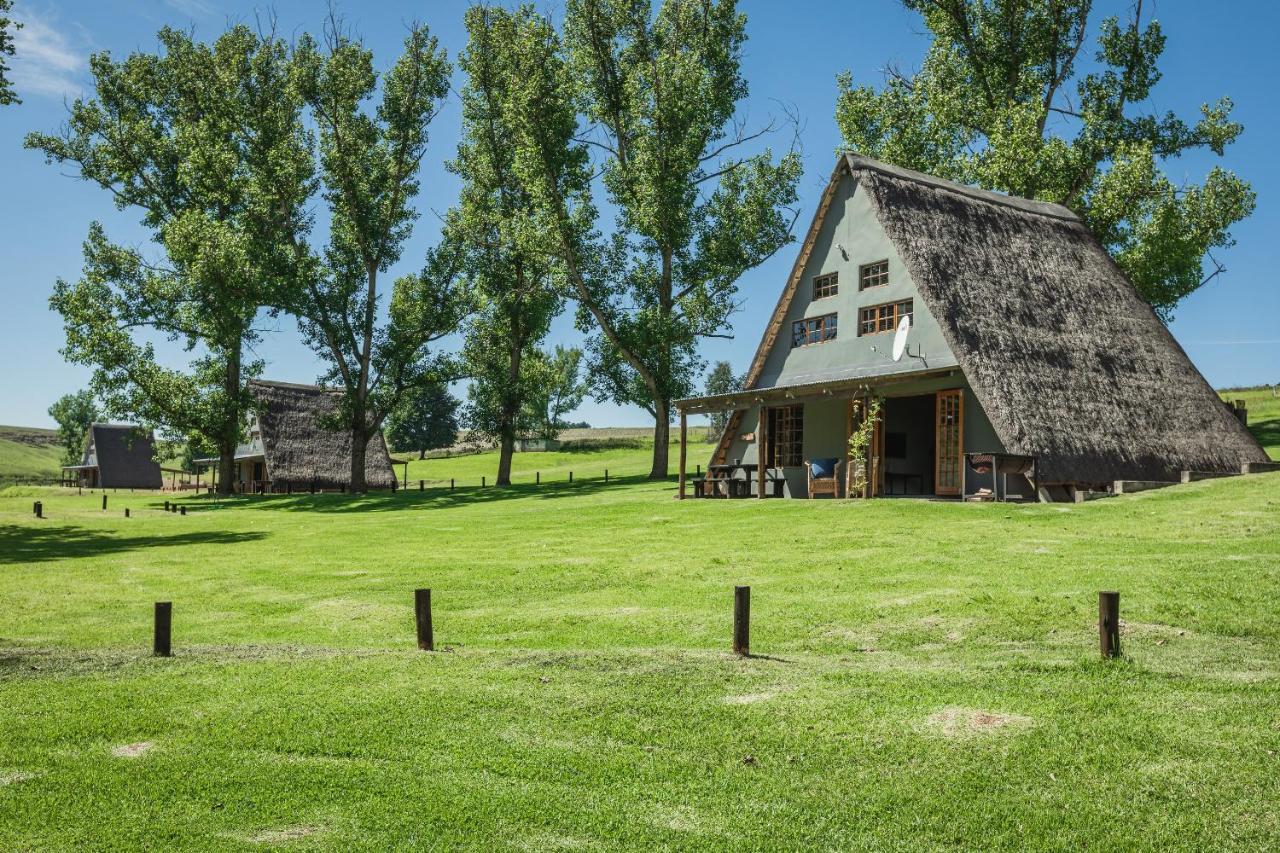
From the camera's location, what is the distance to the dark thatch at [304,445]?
54.0 meters

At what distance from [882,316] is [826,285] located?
2.87m

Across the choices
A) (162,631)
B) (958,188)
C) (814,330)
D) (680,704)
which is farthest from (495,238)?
(680,704)

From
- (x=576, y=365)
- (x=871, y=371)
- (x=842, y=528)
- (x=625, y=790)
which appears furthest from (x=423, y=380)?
(x=576, y=365)

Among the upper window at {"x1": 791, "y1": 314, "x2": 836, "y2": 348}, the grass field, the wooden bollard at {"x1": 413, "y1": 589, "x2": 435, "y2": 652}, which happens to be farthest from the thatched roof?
the wooden bollard at {"x1": 413, "y1": 589, "x2": 435, "y2": 652}

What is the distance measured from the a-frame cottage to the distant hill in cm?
13134

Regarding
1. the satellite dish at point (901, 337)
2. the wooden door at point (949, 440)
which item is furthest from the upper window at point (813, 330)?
the wooden door at point (949, 440)

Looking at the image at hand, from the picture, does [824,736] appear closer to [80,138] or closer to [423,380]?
[423,380]

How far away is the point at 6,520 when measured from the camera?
3334 centimetres

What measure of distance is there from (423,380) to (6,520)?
17.0 m

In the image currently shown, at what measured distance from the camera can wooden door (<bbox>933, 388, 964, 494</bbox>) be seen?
82.3 feet

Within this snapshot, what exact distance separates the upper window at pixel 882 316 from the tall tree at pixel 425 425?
72.6 m

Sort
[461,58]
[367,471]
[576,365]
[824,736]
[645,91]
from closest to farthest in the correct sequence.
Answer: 1. [824,736]
2. [645,91]
3. [461,58]
4. [367,471]
5. [576,365]

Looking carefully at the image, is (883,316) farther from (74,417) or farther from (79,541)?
(74,417)

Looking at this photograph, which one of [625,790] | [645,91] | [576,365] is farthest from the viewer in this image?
[576,365]
